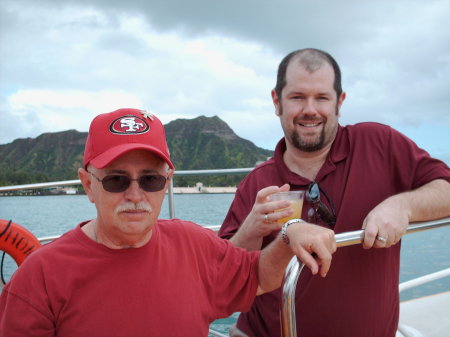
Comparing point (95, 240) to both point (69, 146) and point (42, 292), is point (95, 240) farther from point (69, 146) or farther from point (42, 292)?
point (69, 146)

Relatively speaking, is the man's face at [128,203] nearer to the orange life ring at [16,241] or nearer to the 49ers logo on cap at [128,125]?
the 49ers logo on cap at [128,125]

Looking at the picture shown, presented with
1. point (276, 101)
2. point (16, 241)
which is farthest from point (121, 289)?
point (16, 241)

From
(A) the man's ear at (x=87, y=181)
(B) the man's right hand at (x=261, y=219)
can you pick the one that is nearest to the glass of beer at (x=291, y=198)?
(B) the man's right hand at (x=261, y=219)

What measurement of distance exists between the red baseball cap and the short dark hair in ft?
2.69

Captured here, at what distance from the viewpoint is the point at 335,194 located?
171 centimetres

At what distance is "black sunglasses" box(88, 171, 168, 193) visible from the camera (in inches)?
47.1

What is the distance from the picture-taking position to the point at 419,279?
2.51m

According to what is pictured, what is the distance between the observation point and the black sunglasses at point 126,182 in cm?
120

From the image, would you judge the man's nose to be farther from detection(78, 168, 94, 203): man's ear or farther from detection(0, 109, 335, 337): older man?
detection(78, 168, 94, 203): man's ear

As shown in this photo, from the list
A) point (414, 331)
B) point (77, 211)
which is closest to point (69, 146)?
point (77, 211)

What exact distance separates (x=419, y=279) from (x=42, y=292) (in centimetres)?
216

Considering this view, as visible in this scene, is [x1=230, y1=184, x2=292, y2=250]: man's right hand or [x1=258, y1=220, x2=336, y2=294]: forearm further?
[x1=230, y1=184, x2=292, y2=250]: man's right hand

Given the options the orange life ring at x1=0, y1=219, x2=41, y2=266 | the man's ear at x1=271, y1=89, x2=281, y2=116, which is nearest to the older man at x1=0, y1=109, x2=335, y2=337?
the man's ear at x1=271, y1=89, x2=281, y2=116

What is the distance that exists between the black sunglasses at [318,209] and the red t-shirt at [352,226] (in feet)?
0.08
